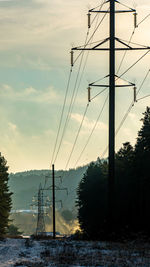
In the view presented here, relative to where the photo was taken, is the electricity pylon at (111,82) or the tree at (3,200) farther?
the tree at (3,200)

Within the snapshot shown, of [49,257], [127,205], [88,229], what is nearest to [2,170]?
[88,229]

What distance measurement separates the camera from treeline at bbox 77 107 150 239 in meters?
44.2

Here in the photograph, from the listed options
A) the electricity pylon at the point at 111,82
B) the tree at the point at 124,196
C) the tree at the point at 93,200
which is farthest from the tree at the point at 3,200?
the electricity pylon at the point at 111,82

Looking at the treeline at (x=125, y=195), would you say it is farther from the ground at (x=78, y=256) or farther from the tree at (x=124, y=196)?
the ground at (x=78, y=256)

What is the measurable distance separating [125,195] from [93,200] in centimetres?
1749

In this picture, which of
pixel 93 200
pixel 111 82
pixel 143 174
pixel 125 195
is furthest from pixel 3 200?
pixel 111 82

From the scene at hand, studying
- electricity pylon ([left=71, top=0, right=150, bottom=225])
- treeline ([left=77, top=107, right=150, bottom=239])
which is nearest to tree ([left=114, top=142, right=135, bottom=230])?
treeline ([left=77, top=107, right=150, bottom=239])

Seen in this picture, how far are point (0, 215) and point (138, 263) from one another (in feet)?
218

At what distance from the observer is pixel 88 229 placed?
72312 millimetres

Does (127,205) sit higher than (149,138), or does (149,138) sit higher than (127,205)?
(149,138)

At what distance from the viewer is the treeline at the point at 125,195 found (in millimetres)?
44156

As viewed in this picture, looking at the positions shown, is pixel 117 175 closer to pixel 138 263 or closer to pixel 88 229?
pixel 88 229

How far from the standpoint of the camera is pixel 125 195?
55656 millimetres

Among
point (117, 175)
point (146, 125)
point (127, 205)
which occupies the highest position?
point (146, 125)
